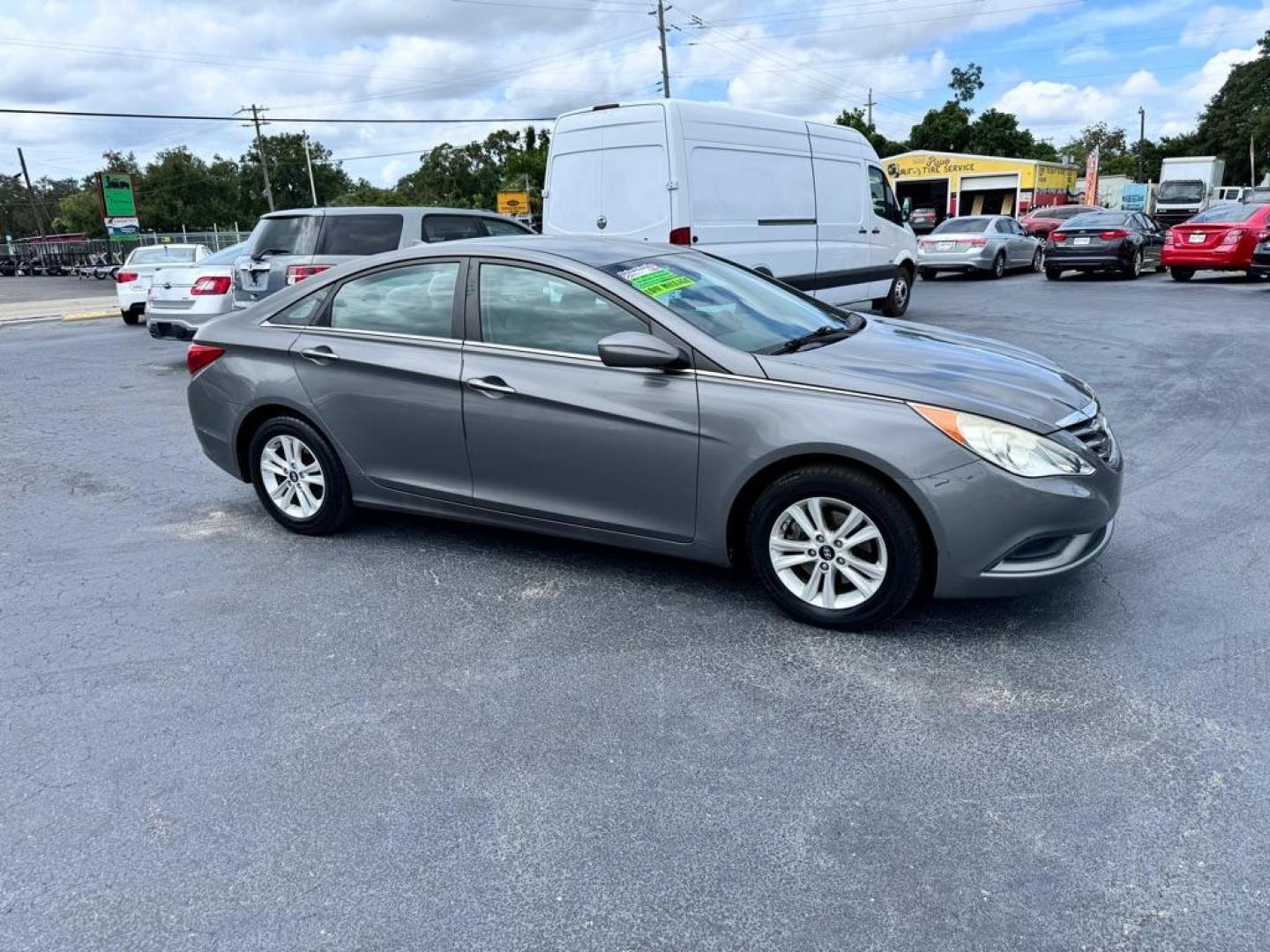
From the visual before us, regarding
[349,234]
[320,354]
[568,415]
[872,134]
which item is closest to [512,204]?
[872,134]

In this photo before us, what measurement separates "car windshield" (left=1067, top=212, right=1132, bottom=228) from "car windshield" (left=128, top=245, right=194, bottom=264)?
1738 cm

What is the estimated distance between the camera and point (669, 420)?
3855 mm

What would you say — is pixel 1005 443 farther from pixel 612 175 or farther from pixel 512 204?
pixel 512 204

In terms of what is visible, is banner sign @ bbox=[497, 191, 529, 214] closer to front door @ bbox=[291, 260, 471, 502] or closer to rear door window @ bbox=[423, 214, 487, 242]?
rear door window @ bbox=[423, 214, 487, 242]

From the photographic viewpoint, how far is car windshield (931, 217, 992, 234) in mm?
20469

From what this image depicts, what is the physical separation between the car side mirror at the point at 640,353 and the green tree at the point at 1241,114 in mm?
91286

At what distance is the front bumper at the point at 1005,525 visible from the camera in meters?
3.40

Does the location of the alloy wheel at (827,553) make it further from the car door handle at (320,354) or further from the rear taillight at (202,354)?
the rear taillight at (202,354)

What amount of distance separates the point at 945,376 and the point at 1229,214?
17.6 metres

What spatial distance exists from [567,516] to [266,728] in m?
1.53

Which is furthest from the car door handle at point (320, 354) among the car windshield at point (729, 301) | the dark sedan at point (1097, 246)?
the dark sedan at point (1097, 246)

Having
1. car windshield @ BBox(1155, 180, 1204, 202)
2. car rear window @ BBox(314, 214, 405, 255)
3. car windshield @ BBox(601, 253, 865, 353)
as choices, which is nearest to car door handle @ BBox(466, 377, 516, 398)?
car windshield @ BBox(601, 253, 865, 353)

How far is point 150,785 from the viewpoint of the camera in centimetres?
291

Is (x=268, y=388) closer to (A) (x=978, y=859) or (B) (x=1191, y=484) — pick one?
(A) (x=978, y=859)
